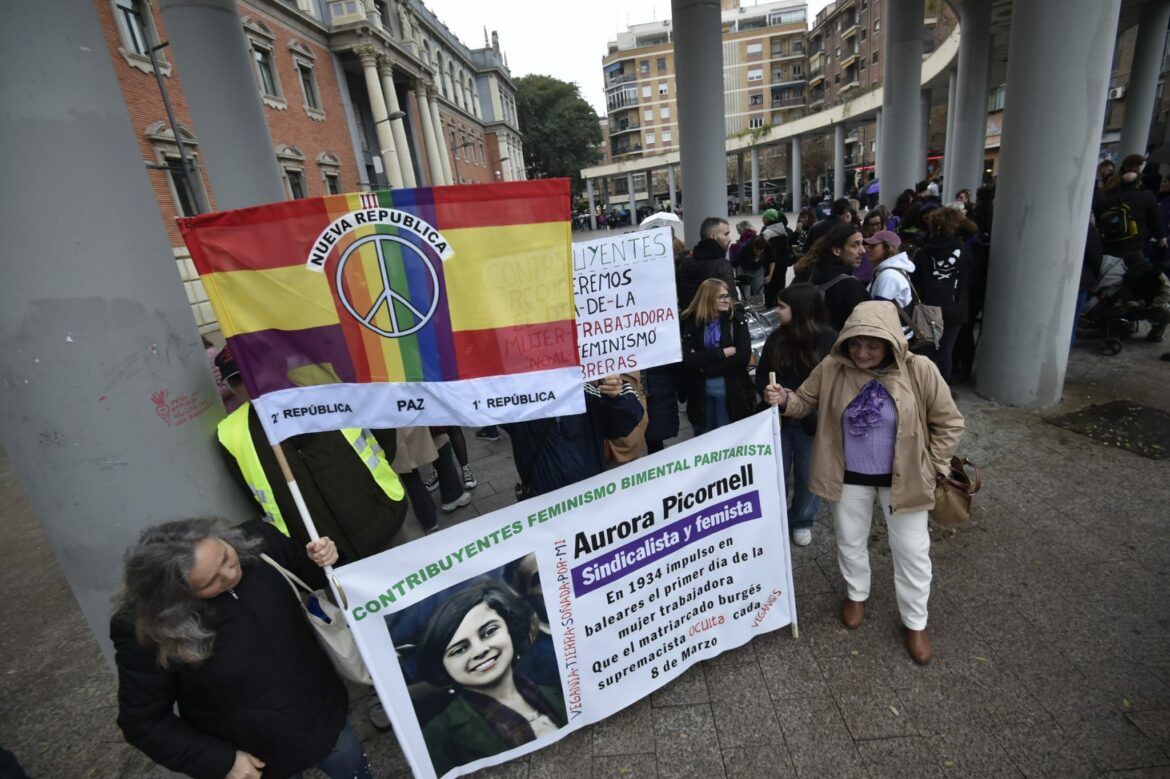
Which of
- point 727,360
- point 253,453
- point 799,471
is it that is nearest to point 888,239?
point 727,360

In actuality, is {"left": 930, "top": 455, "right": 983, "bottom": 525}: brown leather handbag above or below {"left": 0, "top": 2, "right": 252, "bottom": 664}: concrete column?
below

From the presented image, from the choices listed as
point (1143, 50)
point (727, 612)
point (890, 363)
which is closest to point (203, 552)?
point (727, 612)

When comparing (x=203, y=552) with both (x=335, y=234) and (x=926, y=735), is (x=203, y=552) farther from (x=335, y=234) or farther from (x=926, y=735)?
(x=926, y=735)

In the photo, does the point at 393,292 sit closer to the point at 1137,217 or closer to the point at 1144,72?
the point at 1137,217

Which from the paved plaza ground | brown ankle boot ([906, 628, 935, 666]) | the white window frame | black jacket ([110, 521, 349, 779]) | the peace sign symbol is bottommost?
the paved plaza ground

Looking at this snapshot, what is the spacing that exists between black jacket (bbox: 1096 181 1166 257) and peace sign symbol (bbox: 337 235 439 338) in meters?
8.20

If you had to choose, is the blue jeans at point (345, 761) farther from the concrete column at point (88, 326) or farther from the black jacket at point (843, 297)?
the black jacket at point (843, 297)

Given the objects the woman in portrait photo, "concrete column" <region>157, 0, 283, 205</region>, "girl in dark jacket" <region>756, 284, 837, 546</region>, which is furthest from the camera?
"concrete column" <region>157, 0, 283, 205</region>

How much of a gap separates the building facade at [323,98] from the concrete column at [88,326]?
573 centimetres

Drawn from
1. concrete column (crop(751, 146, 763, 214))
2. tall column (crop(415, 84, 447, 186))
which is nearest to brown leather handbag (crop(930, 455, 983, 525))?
concrete column (crop(751, 146, 763, 214))

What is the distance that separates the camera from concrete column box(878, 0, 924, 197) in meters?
11.8

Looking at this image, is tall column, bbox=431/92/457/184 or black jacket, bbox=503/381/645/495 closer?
black jacket, bbox=503/381/645/495

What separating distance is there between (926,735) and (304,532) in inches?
114

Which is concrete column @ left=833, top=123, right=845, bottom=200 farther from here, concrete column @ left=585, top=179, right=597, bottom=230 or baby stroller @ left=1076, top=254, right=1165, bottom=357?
Result: baby stroller @ left=1076, top=254, right=1165, bottom=357
